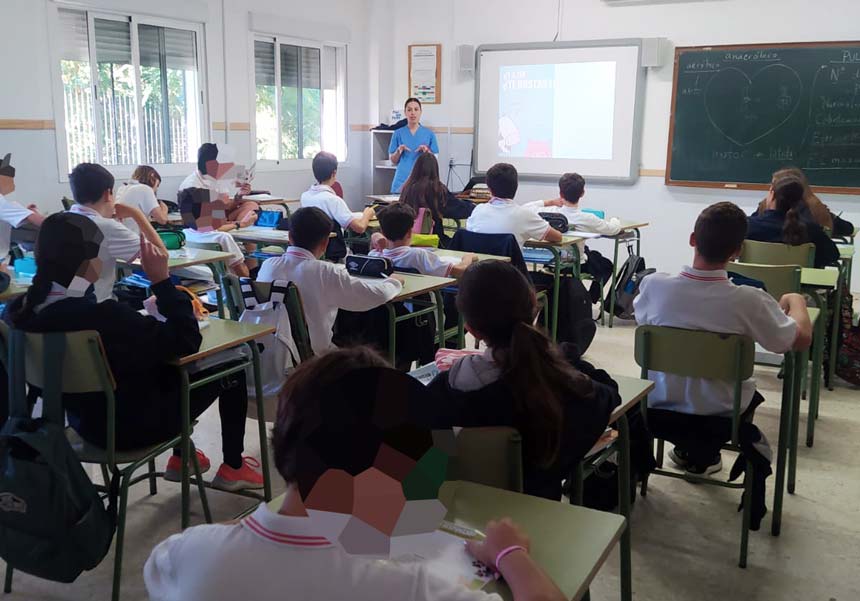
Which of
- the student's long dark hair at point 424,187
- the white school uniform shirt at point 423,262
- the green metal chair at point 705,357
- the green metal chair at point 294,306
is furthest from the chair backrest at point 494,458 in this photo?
the student's long dark hair at point 424,187

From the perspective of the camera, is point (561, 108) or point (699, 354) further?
point (561, 108)

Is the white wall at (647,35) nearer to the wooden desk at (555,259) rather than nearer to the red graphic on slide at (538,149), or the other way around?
the red graphic on slide at (538,149)

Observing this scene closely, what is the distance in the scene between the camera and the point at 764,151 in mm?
6977

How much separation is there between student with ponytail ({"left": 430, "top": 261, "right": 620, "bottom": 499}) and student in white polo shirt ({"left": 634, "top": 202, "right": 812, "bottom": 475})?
0.83 meters

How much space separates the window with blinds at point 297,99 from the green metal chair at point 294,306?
15.9 feet

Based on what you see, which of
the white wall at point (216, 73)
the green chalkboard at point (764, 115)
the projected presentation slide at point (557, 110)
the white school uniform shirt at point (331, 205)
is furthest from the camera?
Answer: the projected presentation slide at point (557, 110)

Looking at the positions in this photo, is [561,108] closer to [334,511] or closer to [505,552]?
[505,552]

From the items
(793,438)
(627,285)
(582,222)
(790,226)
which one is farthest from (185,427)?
(627,285)

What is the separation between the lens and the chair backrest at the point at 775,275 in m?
3.36

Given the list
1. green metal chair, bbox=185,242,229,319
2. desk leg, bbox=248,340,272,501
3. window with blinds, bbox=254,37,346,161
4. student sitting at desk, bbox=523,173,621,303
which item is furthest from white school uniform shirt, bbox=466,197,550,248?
window with blinds, bbox=254,37,346,161

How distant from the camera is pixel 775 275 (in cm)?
339

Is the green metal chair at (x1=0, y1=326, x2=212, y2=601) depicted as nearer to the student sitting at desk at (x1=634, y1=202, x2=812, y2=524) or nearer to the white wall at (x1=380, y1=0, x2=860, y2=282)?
the student sitting at desk at (x1=634, y1=202, x2=812, y2=524)

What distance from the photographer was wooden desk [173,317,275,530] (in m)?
2.35

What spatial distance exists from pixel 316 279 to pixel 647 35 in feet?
17.7
